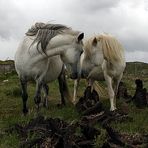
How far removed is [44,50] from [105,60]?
220 centimetres

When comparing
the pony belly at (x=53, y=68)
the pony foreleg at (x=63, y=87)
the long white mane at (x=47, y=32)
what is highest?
the long white mane at (x=47, y=32)

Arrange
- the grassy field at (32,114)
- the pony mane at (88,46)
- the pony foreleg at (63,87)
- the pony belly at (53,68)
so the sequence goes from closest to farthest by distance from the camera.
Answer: the grassy field at (32,114) < the pony belly at (53,68) < the pony mane at (88,46) < the pony foreleg at (63,87)

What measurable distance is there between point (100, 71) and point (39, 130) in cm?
558

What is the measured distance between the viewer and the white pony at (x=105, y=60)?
38.2 feet

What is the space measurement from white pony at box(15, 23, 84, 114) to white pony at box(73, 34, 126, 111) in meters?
1.51

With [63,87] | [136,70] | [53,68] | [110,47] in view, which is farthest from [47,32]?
[136,70]

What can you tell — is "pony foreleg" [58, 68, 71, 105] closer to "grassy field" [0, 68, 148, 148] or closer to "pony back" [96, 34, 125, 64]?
"grassy field" [0, 68, 148, 148]

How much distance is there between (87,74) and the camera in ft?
41.4

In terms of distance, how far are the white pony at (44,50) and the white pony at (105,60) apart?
151 centimetres

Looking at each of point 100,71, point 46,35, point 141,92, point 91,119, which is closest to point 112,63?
point 100,71

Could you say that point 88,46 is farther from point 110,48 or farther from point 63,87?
point 63,87

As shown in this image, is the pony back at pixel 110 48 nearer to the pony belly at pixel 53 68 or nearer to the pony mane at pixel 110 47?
the pony mane at pixel 110 47

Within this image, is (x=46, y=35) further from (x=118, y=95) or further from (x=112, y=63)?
(x=118, y=95)

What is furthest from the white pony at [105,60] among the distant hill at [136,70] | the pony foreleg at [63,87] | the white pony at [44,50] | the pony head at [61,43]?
the distant hill at [136,70]
